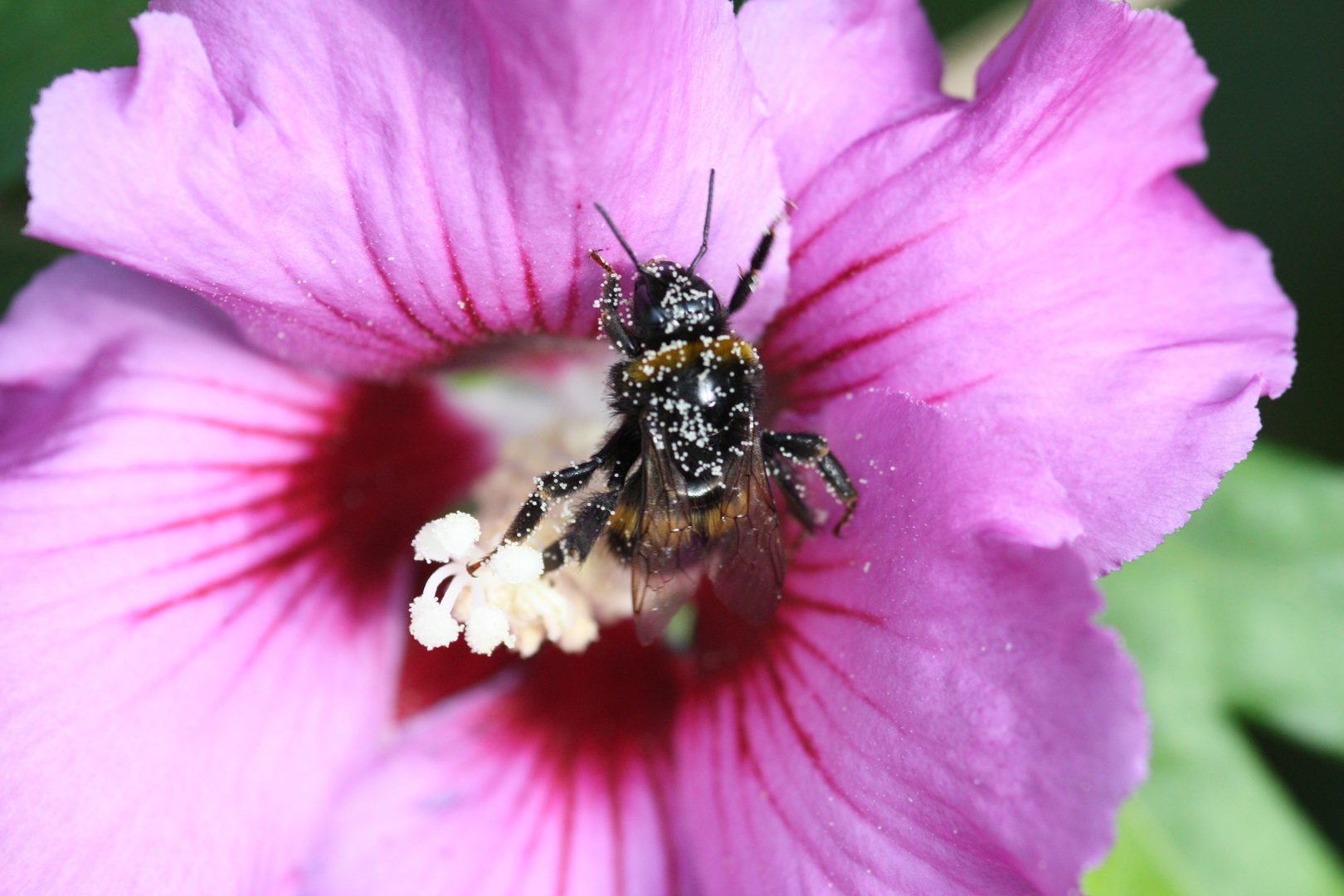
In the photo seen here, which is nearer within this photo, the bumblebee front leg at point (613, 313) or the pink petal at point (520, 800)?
the bumblebee front leg at point (613, 313)

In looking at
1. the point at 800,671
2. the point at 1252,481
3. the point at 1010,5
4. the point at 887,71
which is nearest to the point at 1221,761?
the point at 1252,481

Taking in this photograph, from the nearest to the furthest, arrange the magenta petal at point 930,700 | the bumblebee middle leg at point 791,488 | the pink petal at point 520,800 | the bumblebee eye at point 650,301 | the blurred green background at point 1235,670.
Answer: the magenta petal at point 930,700, the bumblebee eye at point 650,301, the bumblebee middle leg at point 791,488, the pink petal at point 520,800, the blurred green background at point 1235,670

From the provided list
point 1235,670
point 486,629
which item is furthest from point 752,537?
point 1235,670

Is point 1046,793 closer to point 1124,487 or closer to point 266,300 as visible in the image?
point 1124,487

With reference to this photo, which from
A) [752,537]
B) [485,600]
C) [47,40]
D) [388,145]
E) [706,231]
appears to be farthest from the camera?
[47,40]

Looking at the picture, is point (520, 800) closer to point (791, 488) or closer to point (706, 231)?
→ point (791, 488)

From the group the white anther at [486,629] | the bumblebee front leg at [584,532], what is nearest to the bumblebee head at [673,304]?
the bumblebee front leg at [584,532]

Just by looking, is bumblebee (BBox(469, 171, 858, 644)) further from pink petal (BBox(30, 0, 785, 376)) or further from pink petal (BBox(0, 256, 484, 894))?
pink petal (BBox(0, 256, 484, 894))

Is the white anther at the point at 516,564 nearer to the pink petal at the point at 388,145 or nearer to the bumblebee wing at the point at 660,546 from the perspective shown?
the bumblebee wing at the point at 660,546
